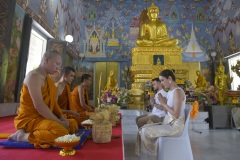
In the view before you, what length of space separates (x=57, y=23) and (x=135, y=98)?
12.9 feet

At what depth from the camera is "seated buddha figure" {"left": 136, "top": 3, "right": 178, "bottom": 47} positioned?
7.23m

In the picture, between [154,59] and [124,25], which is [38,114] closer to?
[154,59]

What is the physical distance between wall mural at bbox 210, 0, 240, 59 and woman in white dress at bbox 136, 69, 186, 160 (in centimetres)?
740

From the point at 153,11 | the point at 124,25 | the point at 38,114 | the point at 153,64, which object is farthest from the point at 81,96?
the point at 124,25

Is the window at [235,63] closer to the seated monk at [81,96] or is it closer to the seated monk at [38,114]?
the seated monk at [81,96]

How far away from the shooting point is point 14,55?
391cm

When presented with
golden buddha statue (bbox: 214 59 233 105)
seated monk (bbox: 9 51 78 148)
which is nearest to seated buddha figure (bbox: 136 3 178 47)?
golden buddha statue (bbox: 214 59 233 105)

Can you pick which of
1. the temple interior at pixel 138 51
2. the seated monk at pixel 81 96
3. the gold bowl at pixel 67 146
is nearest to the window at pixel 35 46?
the temple interior at pixel 138 51

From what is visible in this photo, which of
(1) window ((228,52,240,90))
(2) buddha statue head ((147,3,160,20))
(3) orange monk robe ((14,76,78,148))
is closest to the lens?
(3) orange monk robe ((14,76,78,148))

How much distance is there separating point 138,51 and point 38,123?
6.02 meters

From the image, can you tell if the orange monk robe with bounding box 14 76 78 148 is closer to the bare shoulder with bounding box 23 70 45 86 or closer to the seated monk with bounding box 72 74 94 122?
the bare shoulder with bounding box 23 70 45 86

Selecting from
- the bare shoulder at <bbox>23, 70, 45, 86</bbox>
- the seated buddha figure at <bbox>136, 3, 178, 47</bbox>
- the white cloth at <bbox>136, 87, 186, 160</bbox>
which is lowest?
the white cloth at <bbox>136, 87, 186, 160</bbox>

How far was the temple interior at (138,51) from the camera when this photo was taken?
3.72 metres

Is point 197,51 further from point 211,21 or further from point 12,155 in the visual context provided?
point 12,155
